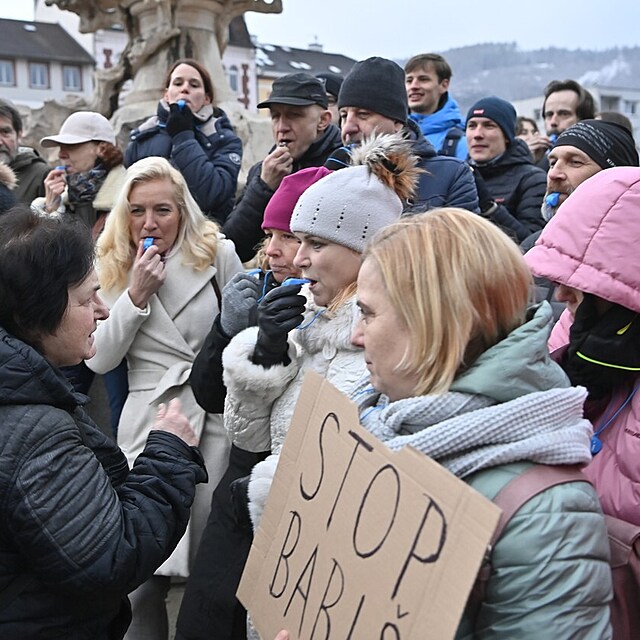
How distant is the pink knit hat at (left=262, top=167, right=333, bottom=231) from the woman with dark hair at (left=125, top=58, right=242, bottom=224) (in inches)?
68.3

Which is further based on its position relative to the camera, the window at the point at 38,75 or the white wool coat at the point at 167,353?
the window at the point at 38,75

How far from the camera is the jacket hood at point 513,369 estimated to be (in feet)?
4.78

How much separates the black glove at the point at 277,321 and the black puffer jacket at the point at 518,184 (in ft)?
7.06

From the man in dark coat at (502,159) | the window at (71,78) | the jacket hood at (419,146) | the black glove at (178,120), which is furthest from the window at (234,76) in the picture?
the jacket hood at (419,146)

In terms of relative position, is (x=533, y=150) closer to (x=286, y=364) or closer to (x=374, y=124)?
(x=374, y=124)

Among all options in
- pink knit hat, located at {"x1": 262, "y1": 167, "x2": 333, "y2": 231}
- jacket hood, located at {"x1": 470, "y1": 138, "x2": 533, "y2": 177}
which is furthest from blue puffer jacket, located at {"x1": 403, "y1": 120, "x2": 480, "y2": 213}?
jacket hood, located at {"x1": 470, "y1": 138, "x2": 533, "y2": 177}

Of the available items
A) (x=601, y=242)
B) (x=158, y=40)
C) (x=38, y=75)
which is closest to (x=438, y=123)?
(x=601, y=242)

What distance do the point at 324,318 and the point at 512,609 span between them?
4.16 ft

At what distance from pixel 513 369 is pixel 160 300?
7.50ft

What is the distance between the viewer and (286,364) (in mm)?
2475

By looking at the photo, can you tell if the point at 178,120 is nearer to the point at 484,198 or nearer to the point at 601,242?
the point at 484,198

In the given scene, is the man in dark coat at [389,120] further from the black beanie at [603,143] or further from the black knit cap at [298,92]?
the black beanie at [603,143]

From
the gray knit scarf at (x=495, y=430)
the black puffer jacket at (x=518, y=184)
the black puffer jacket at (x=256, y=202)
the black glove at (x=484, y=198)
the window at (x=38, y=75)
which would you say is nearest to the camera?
the gray knit scarf at (x=495, y=430)

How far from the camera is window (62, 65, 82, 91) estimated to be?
47406mm
